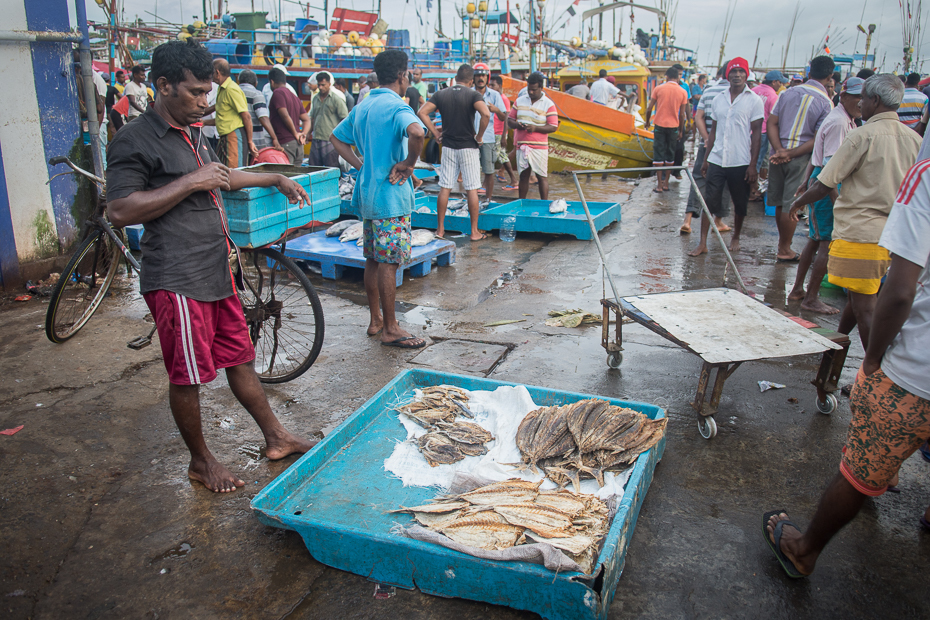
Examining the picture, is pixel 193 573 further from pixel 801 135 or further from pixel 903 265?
pixel 801 135

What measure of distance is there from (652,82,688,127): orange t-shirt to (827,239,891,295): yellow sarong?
305 inches

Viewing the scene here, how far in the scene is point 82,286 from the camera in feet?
16.6

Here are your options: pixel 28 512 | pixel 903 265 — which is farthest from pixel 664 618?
pixel 28 512

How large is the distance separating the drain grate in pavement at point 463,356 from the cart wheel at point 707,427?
151cm

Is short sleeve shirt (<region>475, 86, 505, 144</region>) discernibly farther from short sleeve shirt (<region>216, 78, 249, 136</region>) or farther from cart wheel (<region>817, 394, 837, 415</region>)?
cart wheel (<region>817, 394, 837, 415</region>)

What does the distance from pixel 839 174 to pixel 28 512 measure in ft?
17.1

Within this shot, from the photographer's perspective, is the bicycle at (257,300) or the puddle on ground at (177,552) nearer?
the puddle on ground at (177,552)

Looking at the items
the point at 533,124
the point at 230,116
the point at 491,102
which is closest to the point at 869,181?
the point at 533,124

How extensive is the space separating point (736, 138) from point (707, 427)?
471cm

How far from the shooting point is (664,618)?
2316 mm

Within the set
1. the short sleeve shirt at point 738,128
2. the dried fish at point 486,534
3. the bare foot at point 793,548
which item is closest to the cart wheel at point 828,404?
the bare foot at point 793,548

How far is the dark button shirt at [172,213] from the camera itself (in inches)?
102

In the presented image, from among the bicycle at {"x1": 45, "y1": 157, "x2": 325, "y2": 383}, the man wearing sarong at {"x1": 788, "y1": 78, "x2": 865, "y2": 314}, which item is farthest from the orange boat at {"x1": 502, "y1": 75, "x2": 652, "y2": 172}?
the bicycle at {"x1": 45, "y1": 157, "x2": 325, "y2": 383}

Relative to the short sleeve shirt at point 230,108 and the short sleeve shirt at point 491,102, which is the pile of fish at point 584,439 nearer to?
the short sleeve shirt at point 230,108
